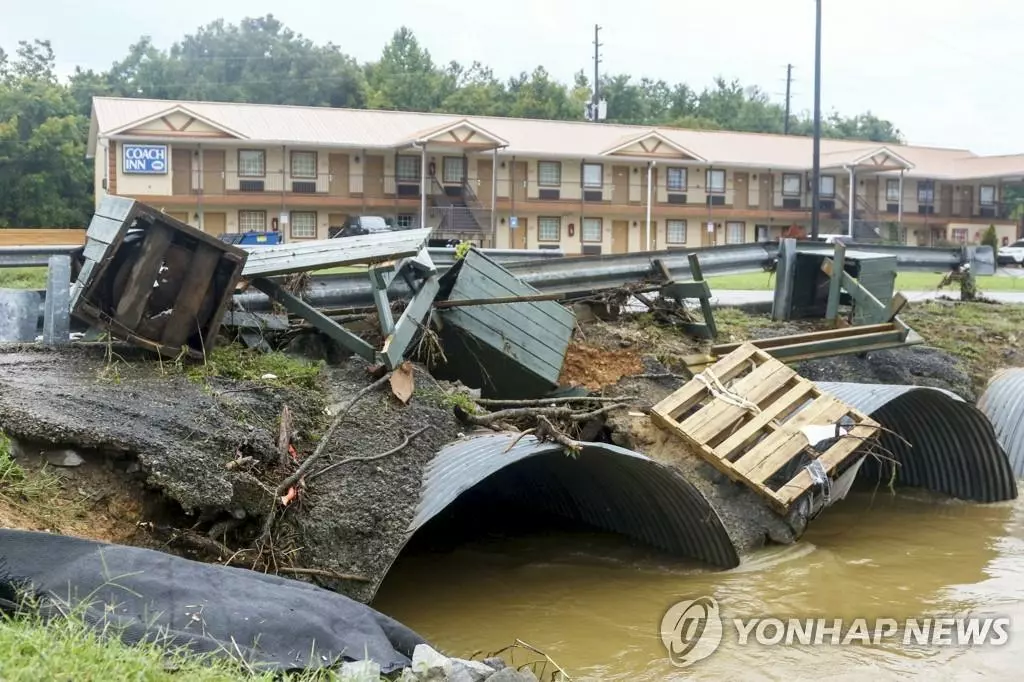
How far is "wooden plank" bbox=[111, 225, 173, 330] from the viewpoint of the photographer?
287 inches

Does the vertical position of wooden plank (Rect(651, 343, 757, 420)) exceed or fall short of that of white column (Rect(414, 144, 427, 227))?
it falls short

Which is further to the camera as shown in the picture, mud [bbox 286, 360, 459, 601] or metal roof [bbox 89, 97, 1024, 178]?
metal roof [bbox 89, 97, 1024, 178]

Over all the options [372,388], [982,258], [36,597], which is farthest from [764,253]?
[36,597]

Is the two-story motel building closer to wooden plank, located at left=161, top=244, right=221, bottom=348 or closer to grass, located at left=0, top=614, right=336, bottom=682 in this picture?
wooden plank, located at left=161, top=244, right=221, bottom=348

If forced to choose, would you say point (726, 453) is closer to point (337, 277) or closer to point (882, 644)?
point (882, 644)

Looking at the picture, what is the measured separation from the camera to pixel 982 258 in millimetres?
15883

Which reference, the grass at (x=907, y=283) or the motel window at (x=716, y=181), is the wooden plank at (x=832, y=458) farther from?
the motel window at (x=716, y=181)

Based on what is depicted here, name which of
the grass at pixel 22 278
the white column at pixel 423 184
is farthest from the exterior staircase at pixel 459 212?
the grass at pixel 22 278

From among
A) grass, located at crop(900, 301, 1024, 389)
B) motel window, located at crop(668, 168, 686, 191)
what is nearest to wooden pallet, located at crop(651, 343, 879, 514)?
grass, located at crop(900, 301, 1024, 389)

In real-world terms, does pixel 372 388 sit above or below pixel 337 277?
below

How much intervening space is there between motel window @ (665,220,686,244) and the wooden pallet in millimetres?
43809

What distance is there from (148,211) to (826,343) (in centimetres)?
632

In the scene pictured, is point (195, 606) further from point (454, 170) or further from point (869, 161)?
point (869, 161)

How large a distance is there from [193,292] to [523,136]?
141 ft
